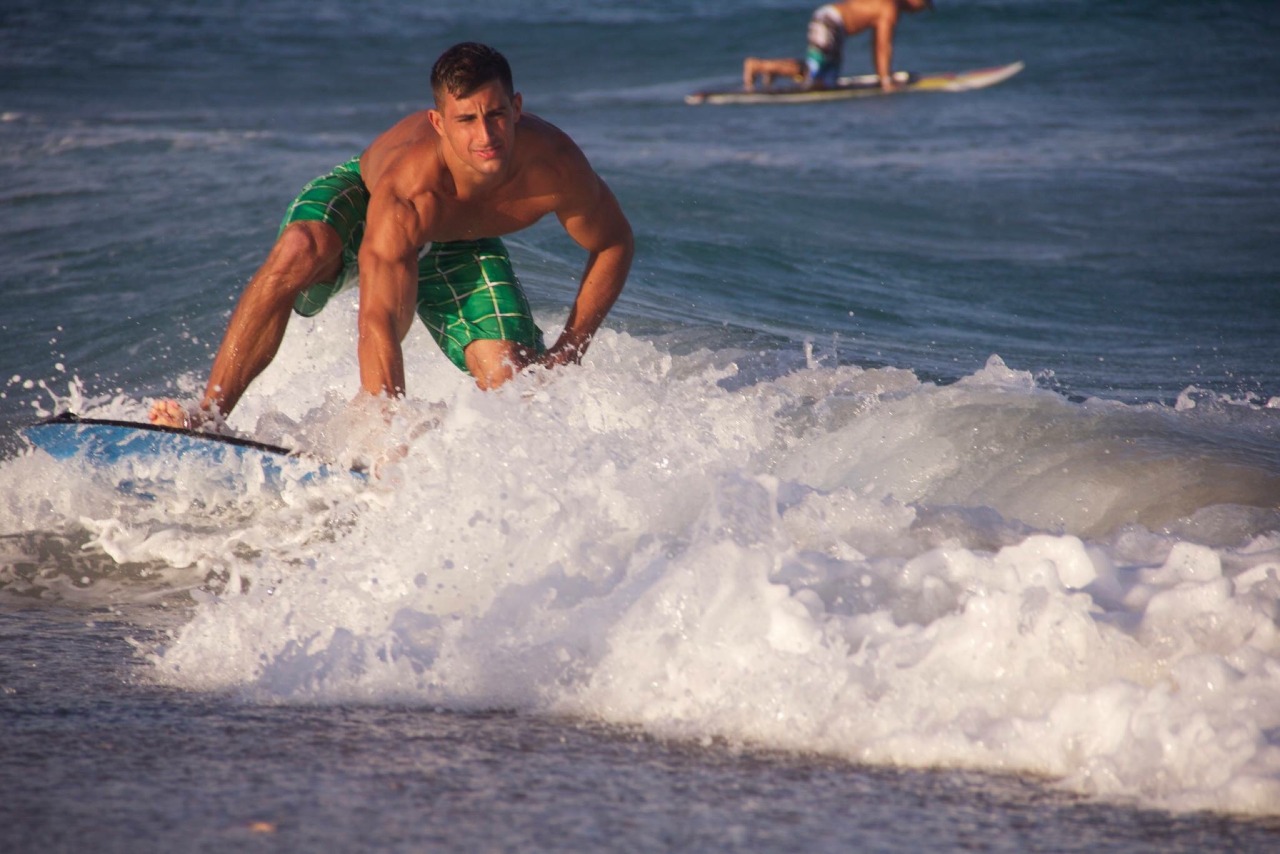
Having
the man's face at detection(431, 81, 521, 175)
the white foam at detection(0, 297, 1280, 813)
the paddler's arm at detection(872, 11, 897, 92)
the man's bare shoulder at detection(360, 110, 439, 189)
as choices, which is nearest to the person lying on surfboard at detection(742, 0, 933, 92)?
the paddler's arm at detection(872, 11, 897, 92)

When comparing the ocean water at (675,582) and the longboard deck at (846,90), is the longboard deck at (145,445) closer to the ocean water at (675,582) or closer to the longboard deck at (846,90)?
the ocean water at (675,582)

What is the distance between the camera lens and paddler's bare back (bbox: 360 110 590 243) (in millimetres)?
4398

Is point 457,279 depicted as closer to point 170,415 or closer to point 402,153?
point 402,153

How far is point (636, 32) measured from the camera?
26.0m

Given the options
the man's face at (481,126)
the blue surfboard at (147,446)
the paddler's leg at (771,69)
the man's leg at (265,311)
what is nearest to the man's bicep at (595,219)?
the man's face at (481,126)

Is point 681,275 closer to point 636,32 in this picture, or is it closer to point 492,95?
point 492,95

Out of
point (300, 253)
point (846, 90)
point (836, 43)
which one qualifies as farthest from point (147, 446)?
point (836, 43)

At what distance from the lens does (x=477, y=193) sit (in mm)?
4531

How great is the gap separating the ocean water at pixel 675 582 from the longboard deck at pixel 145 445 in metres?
0.06

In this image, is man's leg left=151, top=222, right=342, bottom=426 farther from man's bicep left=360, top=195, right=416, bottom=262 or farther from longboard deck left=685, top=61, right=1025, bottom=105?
longboard deck left=685, top=61, right=1025, bottom=105

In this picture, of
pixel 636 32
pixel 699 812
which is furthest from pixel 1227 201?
pixel 636 32

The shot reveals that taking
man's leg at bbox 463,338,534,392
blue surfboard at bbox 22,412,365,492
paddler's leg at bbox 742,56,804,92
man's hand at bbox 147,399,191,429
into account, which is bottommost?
blue surfboard at bbox 22,412,365,492

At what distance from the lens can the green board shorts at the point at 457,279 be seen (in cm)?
481

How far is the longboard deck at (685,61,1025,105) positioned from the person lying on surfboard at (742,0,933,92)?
0.14m
